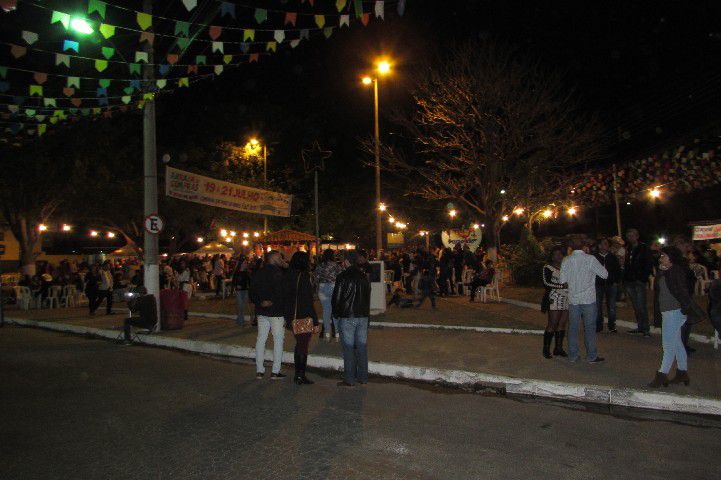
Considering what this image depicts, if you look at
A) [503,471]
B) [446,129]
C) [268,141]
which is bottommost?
[503,471]

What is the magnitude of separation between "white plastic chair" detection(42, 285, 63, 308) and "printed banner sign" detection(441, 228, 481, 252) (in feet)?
48.5

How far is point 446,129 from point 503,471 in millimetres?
Result: 19785

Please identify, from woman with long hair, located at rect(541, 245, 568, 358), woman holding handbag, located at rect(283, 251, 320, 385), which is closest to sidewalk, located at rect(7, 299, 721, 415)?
woman with long hair, located at rect(541, 245, 568, 358)

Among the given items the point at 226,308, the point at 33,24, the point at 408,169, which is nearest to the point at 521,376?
the point at 226,308

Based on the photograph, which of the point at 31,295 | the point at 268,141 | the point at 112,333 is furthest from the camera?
Result: the point at 268,141

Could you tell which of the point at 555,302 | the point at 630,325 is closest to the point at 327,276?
the point at 555,302

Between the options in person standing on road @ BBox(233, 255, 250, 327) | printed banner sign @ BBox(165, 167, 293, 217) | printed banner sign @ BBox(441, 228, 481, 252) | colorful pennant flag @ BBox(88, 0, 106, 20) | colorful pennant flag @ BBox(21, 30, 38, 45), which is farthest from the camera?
printed banner sign @ BBox(441, 228, 481, 252)

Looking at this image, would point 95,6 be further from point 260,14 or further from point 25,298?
point 25,298

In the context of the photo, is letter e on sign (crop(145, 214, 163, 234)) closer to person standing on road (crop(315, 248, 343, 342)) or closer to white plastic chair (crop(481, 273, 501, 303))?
person standing on road (crop(315, 248, 343, 342))

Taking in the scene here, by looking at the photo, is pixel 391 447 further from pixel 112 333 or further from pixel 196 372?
pixel 112 333

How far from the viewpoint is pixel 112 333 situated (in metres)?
13.5

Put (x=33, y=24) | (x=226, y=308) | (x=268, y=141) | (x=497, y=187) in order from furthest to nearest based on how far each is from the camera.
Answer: (x=268, y=141), (x=497, y=187), (x=226, y=308), (x=33, y=24)

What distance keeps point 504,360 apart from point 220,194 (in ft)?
37.7

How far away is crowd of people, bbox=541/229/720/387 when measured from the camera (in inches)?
267
